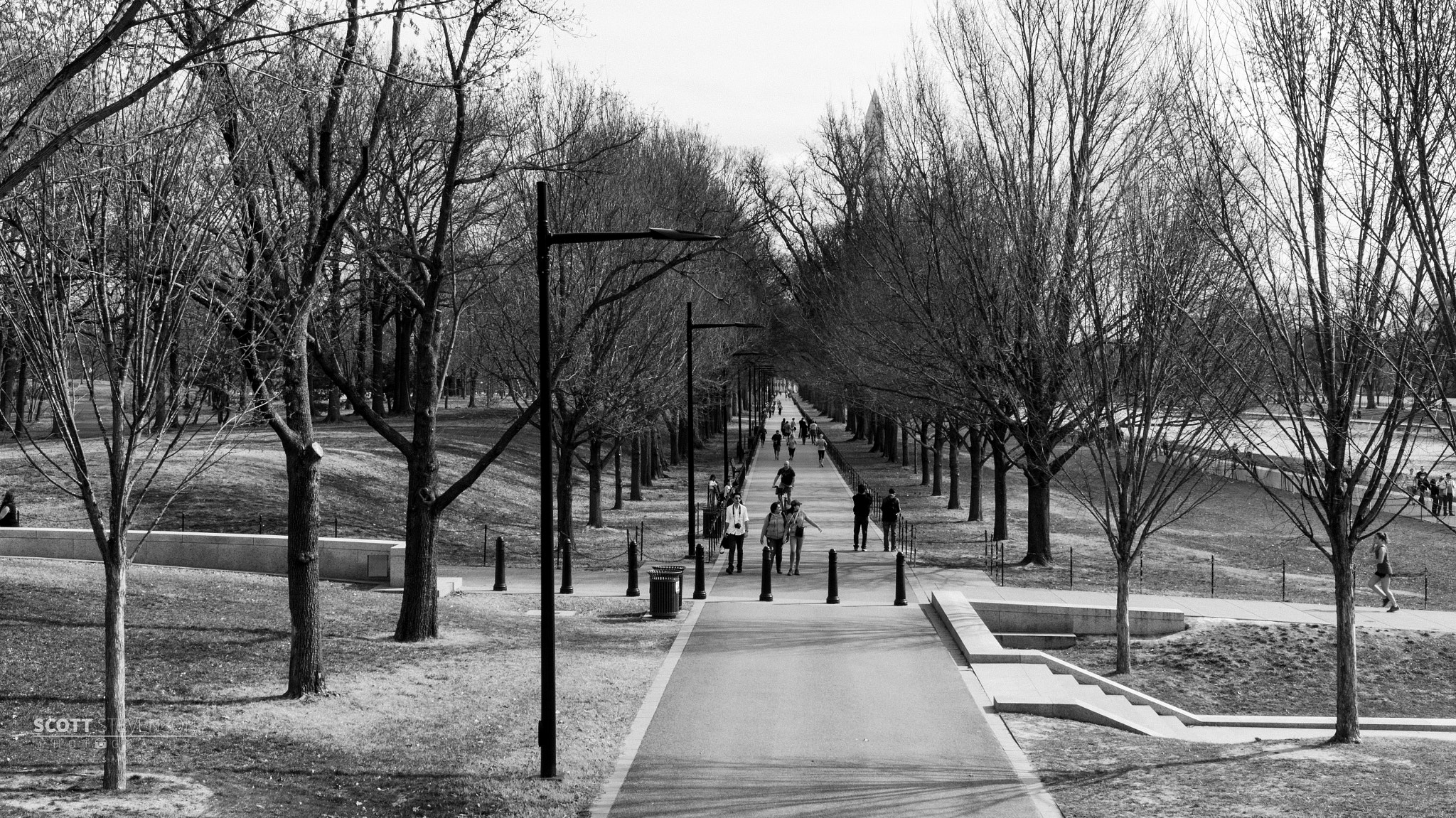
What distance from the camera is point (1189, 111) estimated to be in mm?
13867

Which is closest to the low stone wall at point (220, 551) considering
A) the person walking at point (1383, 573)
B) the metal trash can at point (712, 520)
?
the metal trash can at point (712, 520)

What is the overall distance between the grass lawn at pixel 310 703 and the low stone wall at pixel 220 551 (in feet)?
11.4

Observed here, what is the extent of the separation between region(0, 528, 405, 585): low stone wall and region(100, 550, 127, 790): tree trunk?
12.4 meters

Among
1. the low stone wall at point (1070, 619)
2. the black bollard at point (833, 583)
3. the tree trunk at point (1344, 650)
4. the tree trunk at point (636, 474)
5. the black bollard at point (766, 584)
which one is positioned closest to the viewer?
the tree trunk at point (1344, 650)

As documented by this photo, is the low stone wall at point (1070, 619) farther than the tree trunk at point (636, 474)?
No

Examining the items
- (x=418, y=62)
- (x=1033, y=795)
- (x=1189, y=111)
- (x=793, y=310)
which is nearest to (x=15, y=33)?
(x=418, y=62)

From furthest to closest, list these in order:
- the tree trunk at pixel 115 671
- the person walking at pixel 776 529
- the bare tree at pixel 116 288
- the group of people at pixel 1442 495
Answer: the group of people at pixel 1442 495 < the person walking at pixel 776 529 < the tree trunk at pixel 115 671 < the bare tree at pixel 116 288

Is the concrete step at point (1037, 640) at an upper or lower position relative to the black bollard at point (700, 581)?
lower

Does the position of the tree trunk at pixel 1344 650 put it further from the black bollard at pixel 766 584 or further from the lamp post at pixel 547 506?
the black bollard at pixel 766 584

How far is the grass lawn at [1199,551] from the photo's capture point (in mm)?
23297

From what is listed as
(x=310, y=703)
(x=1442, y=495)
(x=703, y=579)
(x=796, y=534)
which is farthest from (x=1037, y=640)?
→ (x=1442, y=495)

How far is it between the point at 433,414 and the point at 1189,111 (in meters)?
A: 9.90

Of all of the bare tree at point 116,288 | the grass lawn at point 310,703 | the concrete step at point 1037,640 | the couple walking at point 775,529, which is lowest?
the concrete step at point 1037,640

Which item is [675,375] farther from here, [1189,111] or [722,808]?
[722,808]
